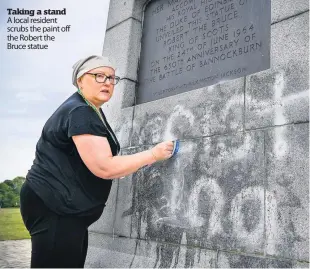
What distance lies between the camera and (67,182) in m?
2.31

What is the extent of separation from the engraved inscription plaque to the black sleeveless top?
65.9 inches

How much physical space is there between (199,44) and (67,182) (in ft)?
7.71

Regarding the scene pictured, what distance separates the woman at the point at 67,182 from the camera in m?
2.25

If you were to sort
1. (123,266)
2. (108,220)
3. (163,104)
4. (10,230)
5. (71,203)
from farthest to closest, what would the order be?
1. (10,230)
2. (108,220)
3. (163,104)
4. (123,266)
5. (71,203)

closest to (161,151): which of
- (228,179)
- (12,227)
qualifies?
(228,179)

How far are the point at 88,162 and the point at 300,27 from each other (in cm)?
204

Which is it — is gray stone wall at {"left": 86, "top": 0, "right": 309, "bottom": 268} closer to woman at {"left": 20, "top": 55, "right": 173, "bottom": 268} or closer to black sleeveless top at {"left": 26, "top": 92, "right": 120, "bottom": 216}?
woman at {"left": 20, "top": 55, "right": 173, "bottom": 268}

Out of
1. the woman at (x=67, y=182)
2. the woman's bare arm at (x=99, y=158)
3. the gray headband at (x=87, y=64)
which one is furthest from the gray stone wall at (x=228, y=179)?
the gray headband at (x=87, y=64)

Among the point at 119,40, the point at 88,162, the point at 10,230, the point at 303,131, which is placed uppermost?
the point at 119,40

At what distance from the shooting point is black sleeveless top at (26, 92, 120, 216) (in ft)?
7.47

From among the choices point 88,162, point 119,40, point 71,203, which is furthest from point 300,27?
point 119,40

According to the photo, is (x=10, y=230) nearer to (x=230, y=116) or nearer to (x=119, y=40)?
(x=119, y=40)

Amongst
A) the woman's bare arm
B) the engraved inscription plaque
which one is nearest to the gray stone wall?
the engraved inscription plaque

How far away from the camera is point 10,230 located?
32.2ft
